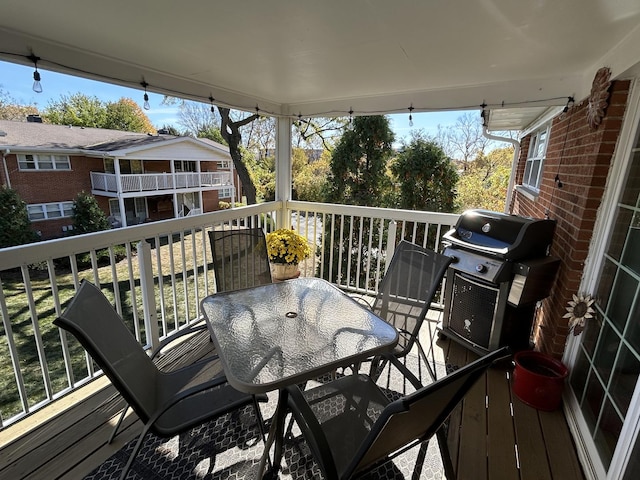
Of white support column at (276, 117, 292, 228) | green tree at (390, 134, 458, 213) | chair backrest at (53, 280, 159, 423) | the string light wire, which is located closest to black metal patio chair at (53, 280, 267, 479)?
chair backrest at (53, 280, 159, 423)

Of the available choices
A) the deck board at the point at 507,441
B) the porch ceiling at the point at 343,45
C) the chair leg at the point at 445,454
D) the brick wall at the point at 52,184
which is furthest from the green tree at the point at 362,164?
the brick wall at the point at 52,184

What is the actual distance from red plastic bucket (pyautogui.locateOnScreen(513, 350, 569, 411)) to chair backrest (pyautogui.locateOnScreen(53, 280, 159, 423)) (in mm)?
2334

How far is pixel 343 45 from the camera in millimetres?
1906

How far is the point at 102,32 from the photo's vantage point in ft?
5.83

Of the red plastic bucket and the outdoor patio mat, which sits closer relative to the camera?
the outdoor patio mat

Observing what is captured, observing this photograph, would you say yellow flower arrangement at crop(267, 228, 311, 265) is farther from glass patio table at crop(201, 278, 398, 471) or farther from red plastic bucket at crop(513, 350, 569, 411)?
red plastic bucket at crop(513, 350, 569, 411)

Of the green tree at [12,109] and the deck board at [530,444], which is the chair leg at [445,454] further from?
the green tree at [12,109]

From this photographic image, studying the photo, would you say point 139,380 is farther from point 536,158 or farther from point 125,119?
point 125,119

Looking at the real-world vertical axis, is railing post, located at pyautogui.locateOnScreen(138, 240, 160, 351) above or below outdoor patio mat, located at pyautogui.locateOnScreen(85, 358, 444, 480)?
above

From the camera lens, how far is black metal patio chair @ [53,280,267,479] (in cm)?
118

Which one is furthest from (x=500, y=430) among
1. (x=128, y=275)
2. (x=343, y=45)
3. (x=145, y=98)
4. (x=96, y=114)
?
(x=96, y=114)

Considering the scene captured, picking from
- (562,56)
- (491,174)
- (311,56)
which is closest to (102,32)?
(311,56)

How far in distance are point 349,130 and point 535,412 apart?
18.3ft

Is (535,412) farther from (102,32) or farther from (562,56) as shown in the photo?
(102,32)
